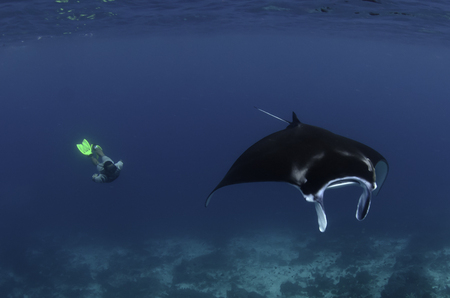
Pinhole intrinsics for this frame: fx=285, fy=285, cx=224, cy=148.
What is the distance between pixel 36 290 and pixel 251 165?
661 inches

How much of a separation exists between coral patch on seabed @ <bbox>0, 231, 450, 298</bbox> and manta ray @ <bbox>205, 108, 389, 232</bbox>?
1162 centimetres

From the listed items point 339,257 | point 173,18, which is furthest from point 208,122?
point 339,257

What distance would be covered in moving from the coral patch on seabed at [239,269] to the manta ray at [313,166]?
11.6 metres

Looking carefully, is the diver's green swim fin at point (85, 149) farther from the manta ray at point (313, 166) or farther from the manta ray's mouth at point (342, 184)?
the manta ray's mouth at point (342, 184)

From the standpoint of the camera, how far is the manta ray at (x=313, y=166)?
262 cm

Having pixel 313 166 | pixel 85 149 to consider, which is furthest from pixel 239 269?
pixel 313 166

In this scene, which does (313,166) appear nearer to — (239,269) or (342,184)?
(342,184)

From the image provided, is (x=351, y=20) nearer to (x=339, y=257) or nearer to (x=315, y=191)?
(x=339, y=257)

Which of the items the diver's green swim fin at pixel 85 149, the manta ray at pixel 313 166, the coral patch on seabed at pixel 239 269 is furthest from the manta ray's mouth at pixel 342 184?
the coral patch on seabed at pixel 239 269

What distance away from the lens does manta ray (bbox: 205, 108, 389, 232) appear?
262 centimetres

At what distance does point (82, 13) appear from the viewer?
2102cm

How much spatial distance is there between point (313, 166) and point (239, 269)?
13372 mm

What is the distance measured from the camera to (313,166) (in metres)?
2.82

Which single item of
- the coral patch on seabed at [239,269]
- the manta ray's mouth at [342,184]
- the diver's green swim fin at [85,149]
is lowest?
the coral patch on seabed at [239,269]
